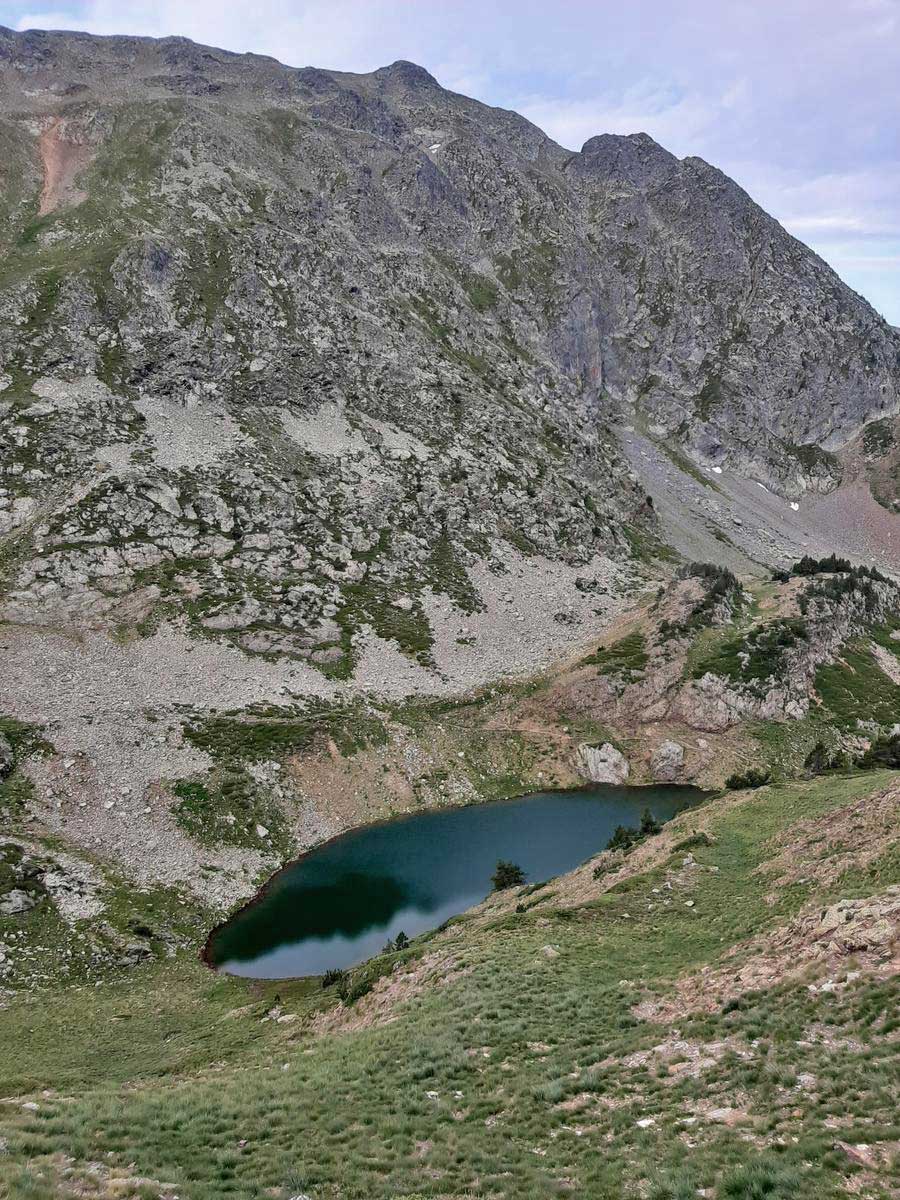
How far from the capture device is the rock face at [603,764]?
219ft

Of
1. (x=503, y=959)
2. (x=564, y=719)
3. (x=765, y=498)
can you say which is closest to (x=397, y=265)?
(x=765, y=498)

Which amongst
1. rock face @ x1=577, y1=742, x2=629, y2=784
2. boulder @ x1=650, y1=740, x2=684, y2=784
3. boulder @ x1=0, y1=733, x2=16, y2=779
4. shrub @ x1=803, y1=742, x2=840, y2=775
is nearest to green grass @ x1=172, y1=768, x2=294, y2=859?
boulder @ x1=0, y1=733, x2=16, y2=779

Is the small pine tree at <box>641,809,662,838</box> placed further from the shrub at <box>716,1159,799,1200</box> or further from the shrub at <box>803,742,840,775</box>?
the shrub at <box>716,1159,799,1200</box>

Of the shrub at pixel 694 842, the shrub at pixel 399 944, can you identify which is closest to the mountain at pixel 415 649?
the shrub at pixel 694 842

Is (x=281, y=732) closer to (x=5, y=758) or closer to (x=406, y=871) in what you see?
(x=406, y=871)

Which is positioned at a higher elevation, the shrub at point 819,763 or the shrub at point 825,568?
the shrub at point 825,568

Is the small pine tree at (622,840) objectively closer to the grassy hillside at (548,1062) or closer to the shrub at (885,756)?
the grassy hillside at (548,1062)

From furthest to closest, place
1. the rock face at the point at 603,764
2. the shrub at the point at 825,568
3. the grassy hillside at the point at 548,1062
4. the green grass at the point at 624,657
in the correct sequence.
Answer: the shrub at the point at 825,568, the green grass at the point at 624,657, the rock face at the point at 603,764, the grassy hillside at the point at 548,1062

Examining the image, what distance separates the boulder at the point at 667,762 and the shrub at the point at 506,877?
24.0 meters

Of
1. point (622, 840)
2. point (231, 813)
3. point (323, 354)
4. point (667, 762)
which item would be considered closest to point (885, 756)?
point (667, 762)

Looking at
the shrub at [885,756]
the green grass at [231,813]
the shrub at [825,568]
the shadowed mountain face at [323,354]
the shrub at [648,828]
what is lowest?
the shrub at [885,756]

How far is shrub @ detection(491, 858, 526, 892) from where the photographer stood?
158 ft

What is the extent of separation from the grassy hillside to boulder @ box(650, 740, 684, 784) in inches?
1266

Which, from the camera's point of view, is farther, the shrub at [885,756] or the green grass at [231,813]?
the shrub at [885,756]
